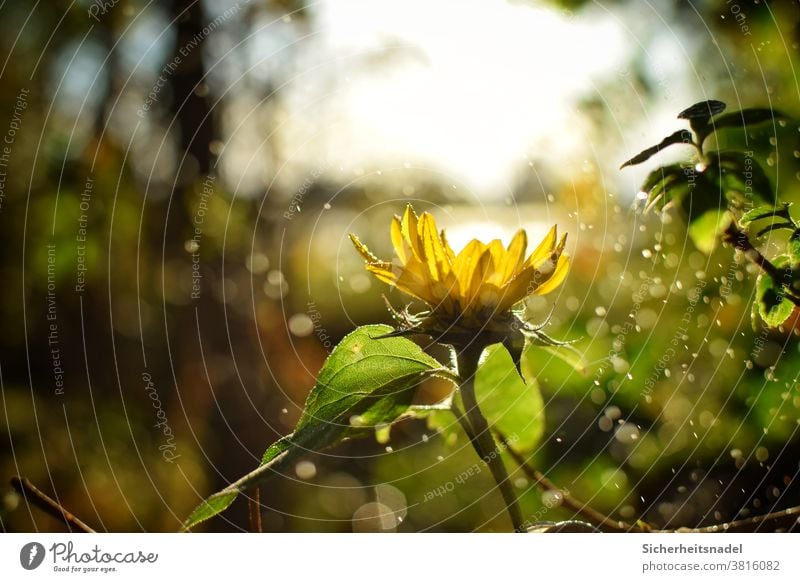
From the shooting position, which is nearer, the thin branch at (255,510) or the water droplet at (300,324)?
the thin branch at (255,510)

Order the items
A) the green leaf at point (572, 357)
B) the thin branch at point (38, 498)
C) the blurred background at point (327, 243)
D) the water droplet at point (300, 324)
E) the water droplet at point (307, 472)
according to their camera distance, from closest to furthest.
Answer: the thin branch at point (38, 498) → the green leaf at point (572, 357) → the blurred background at point (327, 243) → the water droplet at point (307, 472) → the water droplet at point (300, 324)

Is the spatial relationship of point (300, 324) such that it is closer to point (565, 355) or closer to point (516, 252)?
point (565, 355)

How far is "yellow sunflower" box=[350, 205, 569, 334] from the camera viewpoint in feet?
1.69

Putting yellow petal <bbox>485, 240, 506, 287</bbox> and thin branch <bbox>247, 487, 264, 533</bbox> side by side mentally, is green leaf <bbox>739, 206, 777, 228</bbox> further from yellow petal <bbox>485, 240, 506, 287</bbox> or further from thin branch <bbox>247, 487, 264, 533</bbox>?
thin branch <bbox>247, 487, 264, 533</bbox>

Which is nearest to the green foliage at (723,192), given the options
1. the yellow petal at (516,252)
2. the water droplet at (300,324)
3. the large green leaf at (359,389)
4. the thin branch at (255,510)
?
the yellow petal at (516,252)

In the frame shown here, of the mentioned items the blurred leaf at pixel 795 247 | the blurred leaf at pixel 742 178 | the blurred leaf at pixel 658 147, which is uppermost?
the blurred leaf at pixel 658 147

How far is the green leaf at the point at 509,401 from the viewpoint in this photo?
2.18 feet

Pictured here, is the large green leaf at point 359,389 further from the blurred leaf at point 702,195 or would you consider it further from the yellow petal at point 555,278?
the blurred leaf at point 702,195

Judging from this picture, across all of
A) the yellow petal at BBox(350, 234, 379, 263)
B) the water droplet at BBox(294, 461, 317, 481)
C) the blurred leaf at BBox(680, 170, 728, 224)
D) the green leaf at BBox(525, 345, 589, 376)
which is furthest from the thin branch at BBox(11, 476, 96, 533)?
the water droplet at BBox(294, 461, 317, 481)

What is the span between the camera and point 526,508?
Answer: 870 mm

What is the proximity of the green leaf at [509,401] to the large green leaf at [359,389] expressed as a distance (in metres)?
0.12
